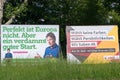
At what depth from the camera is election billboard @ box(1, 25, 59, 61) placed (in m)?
21.9

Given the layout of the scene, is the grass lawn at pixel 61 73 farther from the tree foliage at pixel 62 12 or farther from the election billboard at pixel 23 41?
the tree foliage at pixel 62 12

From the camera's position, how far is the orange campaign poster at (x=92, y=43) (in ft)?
73.8

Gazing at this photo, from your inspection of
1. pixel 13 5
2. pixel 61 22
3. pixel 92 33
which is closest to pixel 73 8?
pixel 61 22

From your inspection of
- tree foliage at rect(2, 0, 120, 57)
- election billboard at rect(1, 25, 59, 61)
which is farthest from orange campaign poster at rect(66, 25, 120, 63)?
tree foliage at rect(2, 0, 120, 57)

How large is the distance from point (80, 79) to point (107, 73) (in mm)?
1204

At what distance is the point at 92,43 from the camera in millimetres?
22719

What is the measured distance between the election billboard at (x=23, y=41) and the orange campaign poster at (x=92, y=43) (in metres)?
1.49

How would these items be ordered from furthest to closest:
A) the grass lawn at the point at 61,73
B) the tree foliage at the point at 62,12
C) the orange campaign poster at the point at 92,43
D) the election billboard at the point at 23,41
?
1. the tree foliage at the point at 62,12
2. the orange campaign poster at the point at 92,43
3. the election billboard at the point at 23,41
4. the grass lawn at the point at 61,73

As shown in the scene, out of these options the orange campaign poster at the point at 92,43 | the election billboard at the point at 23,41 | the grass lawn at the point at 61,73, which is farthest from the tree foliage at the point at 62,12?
the grass lawn at the point at 61,73

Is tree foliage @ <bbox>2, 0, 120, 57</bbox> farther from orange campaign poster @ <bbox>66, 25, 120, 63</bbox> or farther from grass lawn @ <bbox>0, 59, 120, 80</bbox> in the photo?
grass lawn @ <bbox>0, 59, 120, 80</bbox>

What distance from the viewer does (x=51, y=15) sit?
35375 mm

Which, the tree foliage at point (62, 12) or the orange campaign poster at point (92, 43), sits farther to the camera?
the tree foliage at point (62, 12)

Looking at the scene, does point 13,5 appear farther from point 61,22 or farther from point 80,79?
point 80,79

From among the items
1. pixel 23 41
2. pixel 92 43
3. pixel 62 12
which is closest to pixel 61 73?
pixel 23 41
